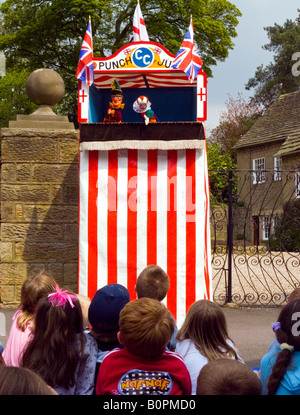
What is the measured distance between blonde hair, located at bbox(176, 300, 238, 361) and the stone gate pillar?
4.57m

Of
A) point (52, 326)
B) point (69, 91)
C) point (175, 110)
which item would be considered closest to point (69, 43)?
point (69, 91)

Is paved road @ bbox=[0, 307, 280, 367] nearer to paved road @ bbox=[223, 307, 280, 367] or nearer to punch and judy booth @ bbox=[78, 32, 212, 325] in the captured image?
paved road @ bbox=[223, 307, 280, 367]

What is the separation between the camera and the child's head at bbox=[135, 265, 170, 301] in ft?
14.3

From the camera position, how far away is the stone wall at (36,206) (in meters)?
7.66

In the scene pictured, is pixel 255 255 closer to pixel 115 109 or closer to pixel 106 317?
pixel 115 109

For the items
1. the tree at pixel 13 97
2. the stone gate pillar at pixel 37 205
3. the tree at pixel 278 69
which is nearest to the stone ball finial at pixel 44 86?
the stone gate pillar at pixel 37 205

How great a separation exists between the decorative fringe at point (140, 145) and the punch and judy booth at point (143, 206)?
0.01 metres

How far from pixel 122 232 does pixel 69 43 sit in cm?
2115

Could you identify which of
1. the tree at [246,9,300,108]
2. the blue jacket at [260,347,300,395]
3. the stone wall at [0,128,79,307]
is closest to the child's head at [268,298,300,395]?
the blue jacket at [260,347,300,395]

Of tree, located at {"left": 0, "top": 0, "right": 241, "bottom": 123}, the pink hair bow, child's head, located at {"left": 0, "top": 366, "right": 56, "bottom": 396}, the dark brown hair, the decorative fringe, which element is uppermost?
tree, located at {"left": 0, "top": 0, "right": 241, "bottom": 123}

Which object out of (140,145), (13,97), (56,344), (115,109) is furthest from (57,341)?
(13,97)

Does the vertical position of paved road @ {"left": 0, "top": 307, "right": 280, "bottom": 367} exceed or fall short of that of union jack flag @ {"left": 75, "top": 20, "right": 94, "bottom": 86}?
it falls short

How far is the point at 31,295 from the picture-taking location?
3.75m
